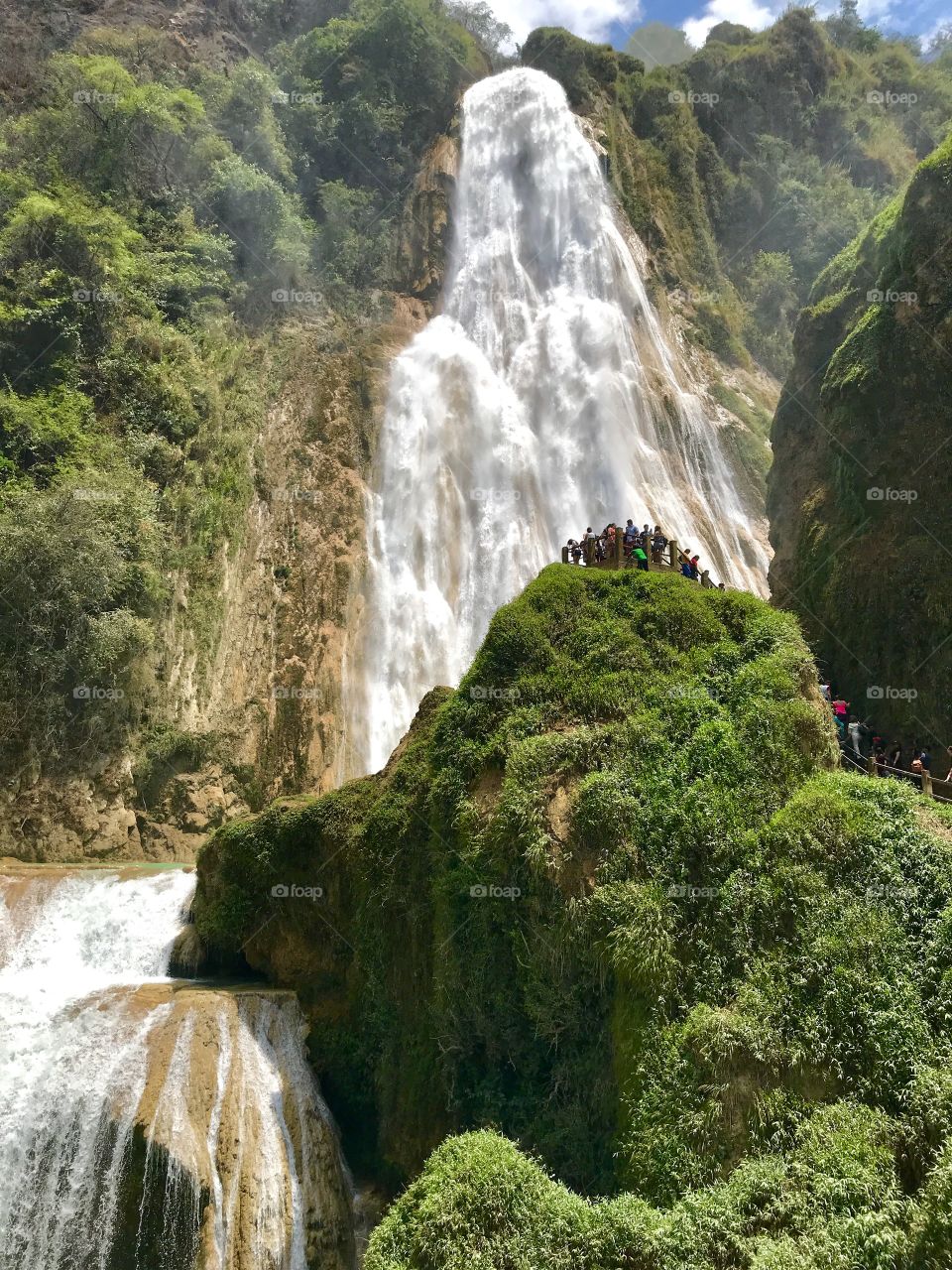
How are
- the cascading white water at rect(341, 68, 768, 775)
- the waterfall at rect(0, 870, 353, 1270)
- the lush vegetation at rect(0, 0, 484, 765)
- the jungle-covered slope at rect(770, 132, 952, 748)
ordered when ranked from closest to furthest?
the waterfall at rect(0, 870, 353, 1270), the jungle-covered slope at rect(770, 132, 952, 748), the lush vegetation at rect(0, 0, 484, 765), the cascading white water at rect(341, 68, 768, 775)

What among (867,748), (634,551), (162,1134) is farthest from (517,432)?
(162,1134)

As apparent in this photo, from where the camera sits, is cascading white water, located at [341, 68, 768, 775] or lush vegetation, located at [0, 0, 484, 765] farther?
cascading white water, located at [341, 68, 768, 775]

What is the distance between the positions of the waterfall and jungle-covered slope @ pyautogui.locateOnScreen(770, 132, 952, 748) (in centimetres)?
1327

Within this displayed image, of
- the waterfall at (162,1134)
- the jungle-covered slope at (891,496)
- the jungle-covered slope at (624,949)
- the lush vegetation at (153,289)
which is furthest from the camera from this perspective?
the lush vegetation at (153,289)

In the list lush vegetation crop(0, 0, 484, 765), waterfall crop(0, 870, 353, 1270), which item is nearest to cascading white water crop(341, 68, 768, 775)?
lush vegetation crop(0, 0, 484, 765)

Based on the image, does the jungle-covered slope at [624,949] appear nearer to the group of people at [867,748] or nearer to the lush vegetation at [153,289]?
the group of people at [867,748]

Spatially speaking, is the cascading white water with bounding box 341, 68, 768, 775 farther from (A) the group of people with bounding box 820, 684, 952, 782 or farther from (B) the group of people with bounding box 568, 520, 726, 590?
(A) the group of people with bounding box 820, 684, 952, 782

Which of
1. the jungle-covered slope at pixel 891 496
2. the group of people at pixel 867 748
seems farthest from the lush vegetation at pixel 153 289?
the jungle-covered slope at pixel 891 496

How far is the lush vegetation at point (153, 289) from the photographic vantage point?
21.6 m

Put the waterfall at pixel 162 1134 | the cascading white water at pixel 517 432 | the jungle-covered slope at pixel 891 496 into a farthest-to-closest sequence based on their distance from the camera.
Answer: the cascading white water at pixel 517 432 → the jungle-covered slope at pixel 891 496 → the waterfall at pixel 162 1134

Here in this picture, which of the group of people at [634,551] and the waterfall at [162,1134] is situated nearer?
the waterfall at [162,1134]

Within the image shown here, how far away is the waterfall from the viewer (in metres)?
11.9

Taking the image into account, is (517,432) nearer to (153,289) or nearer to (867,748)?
(153,289)

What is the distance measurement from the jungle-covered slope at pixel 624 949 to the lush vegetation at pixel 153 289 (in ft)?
25.4
